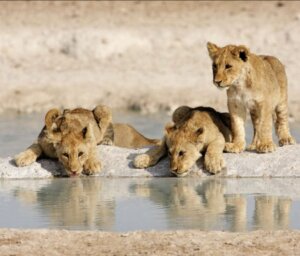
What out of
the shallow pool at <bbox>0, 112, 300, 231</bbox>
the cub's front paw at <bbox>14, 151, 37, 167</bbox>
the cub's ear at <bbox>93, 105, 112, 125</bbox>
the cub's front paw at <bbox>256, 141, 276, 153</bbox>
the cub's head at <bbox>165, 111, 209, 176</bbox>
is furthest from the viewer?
the cub's ear at <bbox>93, 105, 112, 125</bbox>

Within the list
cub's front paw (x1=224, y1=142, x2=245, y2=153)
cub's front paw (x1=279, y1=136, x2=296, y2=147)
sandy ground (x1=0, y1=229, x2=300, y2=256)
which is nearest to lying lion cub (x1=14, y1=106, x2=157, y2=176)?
cub's front paw (x1=224, y1=142, x2=245, y2=153)

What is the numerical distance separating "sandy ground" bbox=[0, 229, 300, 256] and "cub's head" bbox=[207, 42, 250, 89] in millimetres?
2768

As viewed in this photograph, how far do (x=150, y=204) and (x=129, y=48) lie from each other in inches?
478

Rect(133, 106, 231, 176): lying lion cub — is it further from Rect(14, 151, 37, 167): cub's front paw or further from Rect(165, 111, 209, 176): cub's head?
Rect(14, 151, 37, 167): cub's front paw

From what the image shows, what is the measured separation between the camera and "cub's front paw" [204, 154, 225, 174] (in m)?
12.3

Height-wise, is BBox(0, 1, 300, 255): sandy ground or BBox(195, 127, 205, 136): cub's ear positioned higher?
BBox(0, 1, 300, 255): sandy ground

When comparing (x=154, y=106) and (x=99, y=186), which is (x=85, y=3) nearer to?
(x=154, y=106)

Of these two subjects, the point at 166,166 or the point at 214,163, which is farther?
the point at 166,166

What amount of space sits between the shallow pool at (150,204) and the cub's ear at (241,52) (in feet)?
3.77

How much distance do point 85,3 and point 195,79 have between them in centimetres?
514

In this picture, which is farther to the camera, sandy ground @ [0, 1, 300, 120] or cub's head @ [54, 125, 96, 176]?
sandy ground @ [0, 1, 300, 120]

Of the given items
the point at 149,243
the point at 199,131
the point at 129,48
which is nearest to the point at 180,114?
the point at 199,131

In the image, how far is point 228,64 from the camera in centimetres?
1232

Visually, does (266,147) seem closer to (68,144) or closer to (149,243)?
(68,144)
